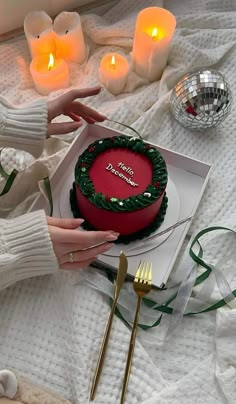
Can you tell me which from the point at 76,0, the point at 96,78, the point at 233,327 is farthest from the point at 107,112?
the point at 233,327

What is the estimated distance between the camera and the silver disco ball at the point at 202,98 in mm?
960

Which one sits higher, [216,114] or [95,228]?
[216,114]

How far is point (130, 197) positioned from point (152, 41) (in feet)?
1.32

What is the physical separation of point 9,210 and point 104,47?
1.50 ft

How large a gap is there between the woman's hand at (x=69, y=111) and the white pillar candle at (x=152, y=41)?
177mm

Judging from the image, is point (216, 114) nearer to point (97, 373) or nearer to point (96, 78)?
point (96, 78)

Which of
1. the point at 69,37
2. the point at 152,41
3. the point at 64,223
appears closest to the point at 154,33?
the point at 152,41

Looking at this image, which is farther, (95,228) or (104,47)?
(104,47)

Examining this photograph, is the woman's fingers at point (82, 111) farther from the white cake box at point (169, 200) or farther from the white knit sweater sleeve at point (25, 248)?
the white knit sweater sleeve at point (25, 248)

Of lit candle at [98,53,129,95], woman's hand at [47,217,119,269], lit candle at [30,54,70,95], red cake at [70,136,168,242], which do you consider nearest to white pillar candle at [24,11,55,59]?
lit candle at [30,54,70,95]

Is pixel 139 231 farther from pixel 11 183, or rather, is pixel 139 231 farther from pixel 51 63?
pixel 51 63

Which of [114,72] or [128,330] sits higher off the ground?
[114,72]

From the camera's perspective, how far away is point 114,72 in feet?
3.42

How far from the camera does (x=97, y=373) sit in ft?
2.46
